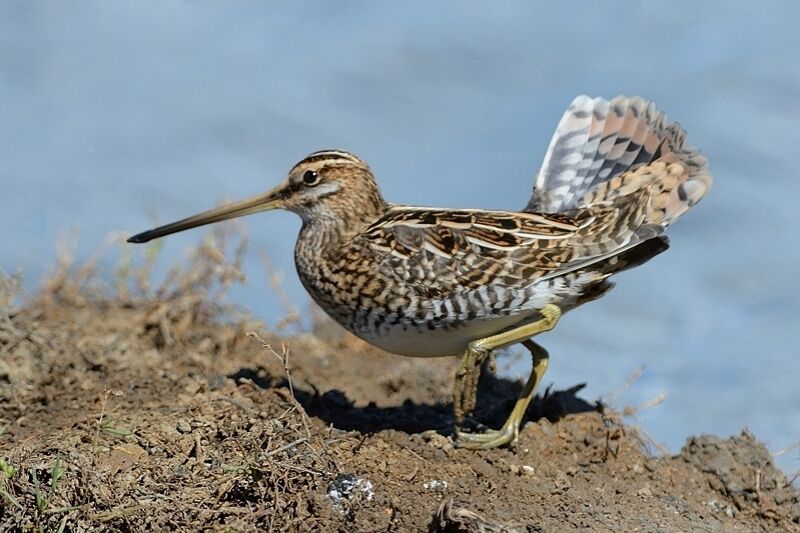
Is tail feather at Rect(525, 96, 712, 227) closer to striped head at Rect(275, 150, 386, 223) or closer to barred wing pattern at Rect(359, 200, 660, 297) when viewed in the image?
barred wing pattern at Rect(359, 200, 660, 297)

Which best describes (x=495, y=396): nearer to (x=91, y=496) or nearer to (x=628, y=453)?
(x=628, y=453)

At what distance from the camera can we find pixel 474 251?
18.2 ft

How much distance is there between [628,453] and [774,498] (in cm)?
75

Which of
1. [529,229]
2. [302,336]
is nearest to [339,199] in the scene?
[529,229]

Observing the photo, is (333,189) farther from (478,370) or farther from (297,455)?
(297,455)

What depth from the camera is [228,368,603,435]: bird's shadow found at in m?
5.94

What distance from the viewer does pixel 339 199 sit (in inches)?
239

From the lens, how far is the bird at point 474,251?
5465mm

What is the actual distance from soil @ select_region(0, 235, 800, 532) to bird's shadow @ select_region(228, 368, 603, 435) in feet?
0.05

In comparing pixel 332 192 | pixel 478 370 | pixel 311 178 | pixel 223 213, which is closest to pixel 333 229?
pixel 332 192

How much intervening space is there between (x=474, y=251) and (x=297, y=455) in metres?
1.40

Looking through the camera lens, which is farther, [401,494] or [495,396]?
[495,396]

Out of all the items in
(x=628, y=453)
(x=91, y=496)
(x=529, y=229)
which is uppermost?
(x=529, y=229)

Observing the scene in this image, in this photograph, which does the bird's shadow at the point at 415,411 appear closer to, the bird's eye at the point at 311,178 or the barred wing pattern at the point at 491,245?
the barred wing pattern at the point at 491,245
